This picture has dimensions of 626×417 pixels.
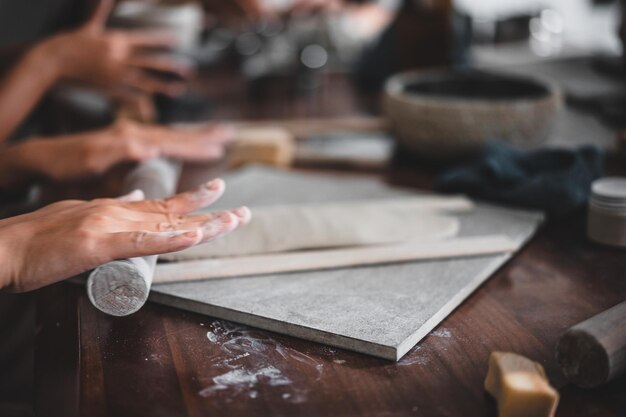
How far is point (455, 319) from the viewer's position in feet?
2.77

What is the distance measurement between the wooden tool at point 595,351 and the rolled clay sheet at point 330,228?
14.1 inches

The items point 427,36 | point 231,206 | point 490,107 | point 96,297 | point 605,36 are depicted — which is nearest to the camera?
point 96,297

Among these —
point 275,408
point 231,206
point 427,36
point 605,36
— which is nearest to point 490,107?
point 231,206

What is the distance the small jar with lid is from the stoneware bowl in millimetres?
339

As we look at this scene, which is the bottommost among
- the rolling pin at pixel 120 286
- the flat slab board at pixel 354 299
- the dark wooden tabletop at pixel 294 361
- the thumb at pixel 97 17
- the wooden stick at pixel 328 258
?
the dark wooden tabletop at pixel 294 361

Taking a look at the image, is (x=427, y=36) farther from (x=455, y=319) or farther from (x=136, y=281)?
(x=136, y=281)

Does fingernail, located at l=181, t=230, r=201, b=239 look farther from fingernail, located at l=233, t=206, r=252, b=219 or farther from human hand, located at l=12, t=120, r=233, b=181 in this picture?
human hand, located at l=12, t=120, r=233, b=181

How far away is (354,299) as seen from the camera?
859mm

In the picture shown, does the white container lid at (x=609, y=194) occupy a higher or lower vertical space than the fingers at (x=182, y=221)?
lower

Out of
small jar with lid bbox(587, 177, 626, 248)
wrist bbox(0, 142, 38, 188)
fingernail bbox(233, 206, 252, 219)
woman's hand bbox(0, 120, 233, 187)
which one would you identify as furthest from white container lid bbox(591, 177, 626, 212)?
wrist bbox(0, 142, 38, 188)

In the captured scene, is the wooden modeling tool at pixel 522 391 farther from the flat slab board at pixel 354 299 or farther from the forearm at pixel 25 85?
the forearm at pixel 25 85

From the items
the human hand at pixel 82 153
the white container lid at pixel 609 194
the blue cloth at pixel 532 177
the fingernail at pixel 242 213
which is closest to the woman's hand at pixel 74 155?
the human hand at pixel 82 153

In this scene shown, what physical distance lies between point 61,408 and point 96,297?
13cm

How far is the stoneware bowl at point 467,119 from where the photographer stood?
1336mm
